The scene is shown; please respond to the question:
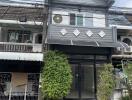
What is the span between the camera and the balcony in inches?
615

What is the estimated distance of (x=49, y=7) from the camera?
17344 mm

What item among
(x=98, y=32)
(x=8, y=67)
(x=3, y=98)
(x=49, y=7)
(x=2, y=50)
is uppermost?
(x=49, y=7)

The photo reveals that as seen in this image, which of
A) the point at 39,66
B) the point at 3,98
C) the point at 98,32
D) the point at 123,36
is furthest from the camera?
the point at 123,36

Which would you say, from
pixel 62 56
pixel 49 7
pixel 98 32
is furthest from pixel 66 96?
pixel 49 7

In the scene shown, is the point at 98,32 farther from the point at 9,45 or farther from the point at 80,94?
the point at 9,45

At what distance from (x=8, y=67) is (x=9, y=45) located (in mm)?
1599

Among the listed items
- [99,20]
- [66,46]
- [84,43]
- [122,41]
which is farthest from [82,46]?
[122,41]

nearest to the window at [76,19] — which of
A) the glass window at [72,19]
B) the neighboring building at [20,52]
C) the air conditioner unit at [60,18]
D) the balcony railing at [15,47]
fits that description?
the glass window at [72,19]

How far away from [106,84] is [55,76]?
3029mm

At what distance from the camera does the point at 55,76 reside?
47.6 feet

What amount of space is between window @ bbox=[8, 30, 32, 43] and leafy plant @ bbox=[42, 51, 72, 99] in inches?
205

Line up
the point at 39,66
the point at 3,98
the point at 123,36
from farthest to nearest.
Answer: the point at 123,36 → the point at 39,66 → the point at 3,98

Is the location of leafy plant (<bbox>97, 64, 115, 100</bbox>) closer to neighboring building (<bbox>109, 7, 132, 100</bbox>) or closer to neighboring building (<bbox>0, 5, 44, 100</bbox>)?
neighboring building (<bbox>109, 7, 132, 100</bbox>)

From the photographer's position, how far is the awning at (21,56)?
1541 cm
